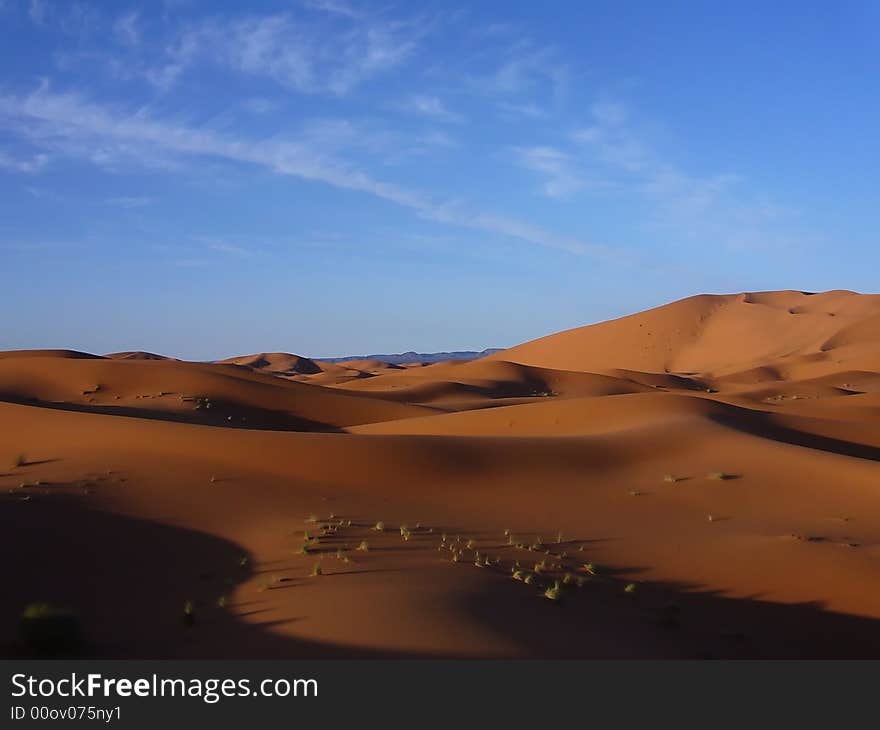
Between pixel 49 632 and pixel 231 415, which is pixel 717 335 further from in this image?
pixel 49 632

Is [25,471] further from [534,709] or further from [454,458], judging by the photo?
[534,709]

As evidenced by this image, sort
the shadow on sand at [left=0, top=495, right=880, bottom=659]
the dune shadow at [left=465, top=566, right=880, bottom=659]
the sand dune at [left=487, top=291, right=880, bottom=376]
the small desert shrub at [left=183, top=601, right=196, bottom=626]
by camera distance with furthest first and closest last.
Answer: the sand dune at [left=487, top=291, right=880, bottom=376] < the small desert shrub at [left=183, top=601, right=196, bottom=626] < the dune shadow at [left=465, top=566, right=880, bottom=659] < the shadow on sand at [left=0, top=495, right=880, bottom=659]

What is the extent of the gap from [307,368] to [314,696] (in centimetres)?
11021

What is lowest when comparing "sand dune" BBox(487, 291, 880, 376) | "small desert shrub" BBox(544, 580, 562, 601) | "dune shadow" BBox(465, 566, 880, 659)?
"dune shadow" BBox(465, 566, 880, 659)

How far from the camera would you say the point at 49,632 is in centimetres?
717

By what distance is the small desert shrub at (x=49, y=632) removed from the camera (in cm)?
712

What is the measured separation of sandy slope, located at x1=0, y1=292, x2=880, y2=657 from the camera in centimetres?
803

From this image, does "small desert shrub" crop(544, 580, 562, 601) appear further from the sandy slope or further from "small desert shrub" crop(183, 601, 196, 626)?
"small desert shrub" crop(183, 601, 196, 626)

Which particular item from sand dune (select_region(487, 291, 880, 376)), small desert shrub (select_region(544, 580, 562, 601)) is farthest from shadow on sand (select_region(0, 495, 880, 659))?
sand dune (select_region(487, 291, 880, 376))

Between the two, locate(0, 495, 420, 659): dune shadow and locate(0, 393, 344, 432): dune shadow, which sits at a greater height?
locate(0, 393, 344, 432): dune shadow

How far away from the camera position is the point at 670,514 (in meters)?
14.9

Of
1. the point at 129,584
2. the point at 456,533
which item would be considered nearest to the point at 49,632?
the point at 129,584

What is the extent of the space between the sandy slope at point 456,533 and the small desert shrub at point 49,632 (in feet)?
0.98

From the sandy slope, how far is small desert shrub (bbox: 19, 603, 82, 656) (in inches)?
11.8
